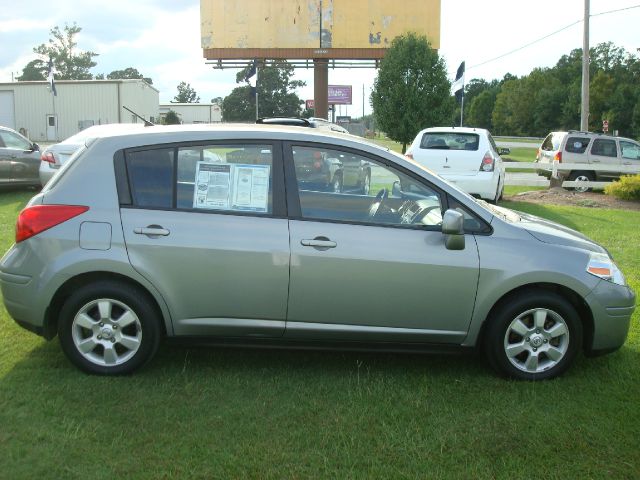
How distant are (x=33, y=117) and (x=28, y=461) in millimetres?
53399

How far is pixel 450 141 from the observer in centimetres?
1291

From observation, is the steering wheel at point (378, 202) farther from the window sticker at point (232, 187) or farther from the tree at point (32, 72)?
the tree at point (32, 72)

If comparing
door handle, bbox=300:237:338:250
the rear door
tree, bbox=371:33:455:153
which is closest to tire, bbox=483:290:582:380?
door handle, bbox=300:237:338:250

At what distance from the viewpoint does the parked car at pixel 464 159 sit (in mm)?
12414

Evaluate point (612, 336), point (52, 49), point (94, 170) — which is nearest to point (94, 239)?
point (94, 170)

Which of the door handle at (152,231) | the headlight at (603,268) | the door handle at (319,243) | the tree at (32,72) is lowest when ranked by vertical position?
the headlight at (603,268)

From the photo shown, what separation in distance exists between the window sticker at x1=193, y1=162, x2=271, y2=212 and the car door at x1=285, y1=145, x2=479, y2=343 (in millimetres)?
186

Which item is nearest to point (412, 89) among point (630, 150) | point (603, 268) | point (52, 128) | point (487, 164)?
point (630, 150)

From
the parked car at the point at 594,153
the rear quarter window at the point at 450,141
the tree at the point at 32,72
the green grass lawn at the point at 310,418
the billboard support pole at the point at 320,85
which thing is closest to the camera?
the green grass lawn at the point at 310,418

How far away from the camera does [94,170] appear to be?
4312 millimetres

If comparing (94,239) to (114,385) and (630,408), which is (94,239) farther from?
(630,408)

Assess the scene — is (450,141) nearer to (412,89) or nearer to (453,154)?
(453,154)

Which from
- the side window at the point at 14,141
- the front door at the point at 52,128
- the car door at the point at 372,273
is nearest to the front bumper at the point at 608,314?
the car door at the point at 372,273

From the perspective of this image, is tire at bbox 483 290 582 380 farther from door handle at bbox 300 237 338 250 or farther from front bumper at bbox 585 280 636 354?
door handle at bbox 300 237 338 250
